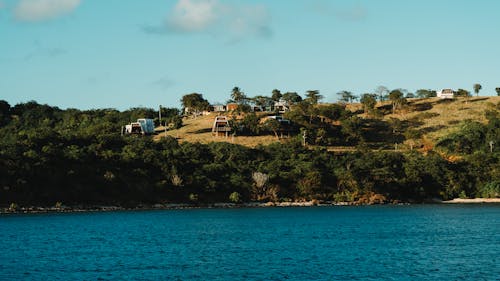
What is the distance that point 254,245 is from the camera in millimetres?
65625

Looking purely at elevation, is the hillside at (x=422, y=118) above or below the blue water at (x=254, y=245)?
above

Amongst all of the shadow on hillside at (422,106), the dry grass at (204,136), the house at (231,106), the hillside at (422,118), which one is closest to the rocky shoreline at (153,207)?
the dry grass at (204,136)

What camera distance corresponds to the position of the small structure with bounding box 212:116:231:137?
14575 centimetres

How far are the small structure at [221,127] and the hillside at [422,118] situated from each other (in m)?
1.58

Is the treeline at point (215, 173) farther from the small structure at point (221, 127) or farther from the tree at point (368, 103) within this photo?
the tree at point (368, 103)

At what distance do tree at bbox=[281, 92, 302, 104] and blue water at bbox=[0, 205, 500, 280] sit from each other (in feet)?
281

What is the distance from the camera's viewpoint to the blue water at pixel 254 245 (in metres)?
49.0

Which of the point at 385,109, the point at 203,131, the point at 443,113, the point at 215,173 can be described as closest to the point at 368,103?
the point at 385,109

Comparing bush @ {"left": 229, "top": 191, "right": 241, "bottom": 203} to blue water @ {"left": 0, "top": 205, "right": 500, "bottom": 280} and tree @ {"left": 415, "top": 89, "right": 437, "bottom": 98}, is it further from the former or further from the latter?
tree @ {"left": 415, "top": 89, "right": 437, "bottom": 98}

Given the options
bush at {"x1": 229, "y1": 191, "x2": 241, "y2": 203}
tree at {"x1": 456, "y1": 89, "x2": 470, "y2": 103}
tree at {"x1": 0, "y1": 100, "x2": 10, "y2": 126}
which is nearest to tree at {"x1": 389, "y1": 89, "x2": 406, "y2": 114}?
tree at {"x1": 456, "y1": 89, "x2": 470, "y2": 103}

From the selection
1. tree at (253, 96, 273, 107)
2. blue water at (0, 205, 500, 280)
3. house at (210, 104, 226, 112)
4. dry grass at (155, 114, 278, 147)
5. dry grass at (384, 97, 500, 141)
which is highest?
tree at (253, 96, 273, 107)

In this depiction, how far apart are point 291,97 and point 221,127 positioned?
4503cm

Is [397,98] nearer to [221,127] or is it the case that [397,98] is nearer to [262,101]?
[262,101]

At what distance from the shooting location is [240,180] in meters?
115
